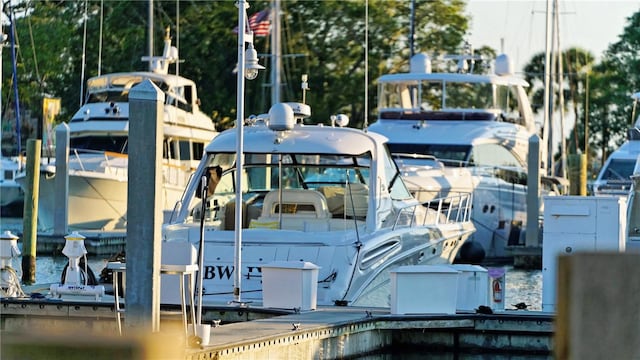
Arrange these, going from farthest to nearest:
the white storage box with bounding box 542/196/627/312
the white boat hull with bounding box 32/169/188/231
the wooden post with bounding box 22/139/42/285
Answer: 1. the white boat hull with bounding box 32/169/188/231
2. the wooden post with bounding box 22/139/42/285
3. the white storage box with bounding box 542/196/627/312

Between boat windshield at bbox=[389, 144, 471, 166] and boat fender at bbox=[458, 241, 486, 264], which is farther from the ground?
boat windshield at bbox=[389, 144, 471, 166]

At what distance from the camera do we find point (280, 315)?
49.0ft

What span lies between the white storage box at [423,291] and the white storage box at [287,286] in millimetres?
845

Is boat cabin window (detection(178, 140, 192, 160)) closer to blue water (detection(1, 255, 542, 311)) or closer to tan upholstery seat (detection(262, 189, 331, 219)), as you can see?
blue water (detection(1, 255, 542, 311))

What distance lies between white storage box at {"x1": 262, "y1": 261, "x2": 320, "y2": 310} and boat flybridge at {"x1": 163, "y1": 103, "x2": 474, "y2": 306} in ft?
2.88

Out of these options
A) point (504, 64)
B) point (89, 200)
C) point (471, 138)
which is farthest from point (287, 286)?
point (504, 64)

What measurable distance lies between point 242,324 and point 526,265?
690 inches

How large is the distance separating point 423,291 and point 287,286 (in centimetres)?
135

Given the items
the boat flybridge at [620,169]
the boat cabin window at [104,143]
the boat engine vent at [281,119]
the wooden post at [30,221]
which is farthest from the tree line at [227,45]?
the boat engine vent at [281,119]

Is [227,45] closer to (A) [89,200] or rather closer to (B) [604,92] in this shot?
(B) [604,92]

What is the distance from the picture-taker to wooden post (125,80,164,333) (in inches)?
402

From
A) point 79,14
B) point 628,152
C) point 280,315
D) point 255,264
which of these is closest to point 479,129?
point 628,152

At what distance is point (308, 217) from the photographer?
19.5 metres

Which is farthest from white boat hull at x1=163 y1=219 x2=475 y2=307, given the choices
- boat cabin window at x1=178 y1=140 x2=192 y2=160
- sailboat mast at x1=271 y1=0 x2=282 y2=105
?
sailboat mast at x1=271 y1=0 x2=282 y2=105
